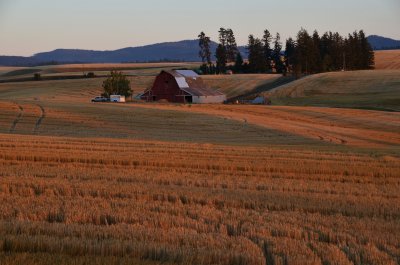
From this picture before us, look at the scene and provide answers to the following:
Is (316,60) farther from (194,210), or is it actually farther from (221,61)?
(194,210)

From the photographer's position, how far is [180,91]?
9094cm

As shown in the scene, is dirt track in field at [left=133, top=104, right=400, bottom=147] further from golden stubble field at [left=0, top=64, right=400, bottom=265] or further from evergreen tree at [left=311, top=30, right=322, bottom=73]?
evergreen tree at [left=311, top=30, right=322, bottom=73]

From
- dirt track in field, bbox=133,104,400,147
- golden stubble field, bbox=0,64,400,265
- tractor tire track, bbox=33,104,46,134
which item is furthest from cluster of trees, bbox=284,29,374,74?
golden stubble field, bbox=0,64,400,265

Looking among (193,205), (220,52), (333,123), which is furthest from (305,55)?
(193,205)

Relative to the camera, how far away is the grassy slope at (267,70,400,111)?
2798 inches

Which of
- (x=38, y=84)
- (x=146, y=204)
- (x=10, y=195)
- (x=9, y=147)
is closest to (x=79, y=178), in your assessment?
(x=10, y=195)

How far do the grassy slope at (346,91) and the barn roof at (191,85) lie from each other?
974cm

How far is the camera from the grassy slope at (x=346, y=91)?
7106cm

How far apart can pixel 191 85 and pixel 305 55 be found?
107 feet

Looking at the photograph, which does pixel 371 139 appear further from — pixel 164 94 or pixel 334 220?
pixel 164 94

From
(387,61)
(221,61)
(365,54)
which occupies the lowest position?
(387,61)

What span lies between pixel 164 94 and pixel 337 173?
74601 mm

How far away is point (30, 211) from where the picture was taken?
33.4 ft

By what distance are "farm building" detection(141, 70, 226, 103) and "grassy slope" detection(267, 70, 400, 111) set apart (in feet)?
30.3
